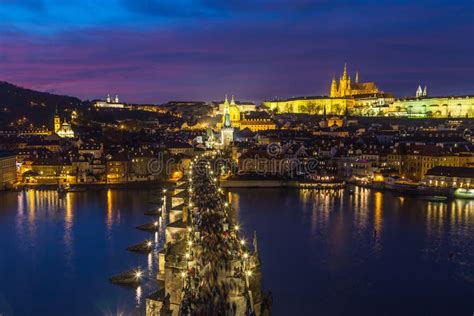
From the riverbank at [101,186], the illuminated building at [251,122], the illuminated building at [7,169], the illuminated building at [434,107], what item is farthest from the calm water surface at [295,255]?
the illuminated building at [434,107]

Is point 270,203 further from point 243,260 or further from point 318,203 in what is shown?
point 243,260

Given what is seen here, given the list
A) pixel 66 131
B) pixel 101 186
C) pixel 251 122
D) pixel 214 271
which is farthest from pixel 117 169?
pixel 251 122

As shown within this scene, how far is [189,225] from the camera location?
6406 millimetres

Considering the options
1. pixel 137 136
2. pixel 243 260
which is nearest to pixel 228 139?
pixel 137 136

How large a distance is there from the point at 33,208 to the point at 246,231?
5.93 meters

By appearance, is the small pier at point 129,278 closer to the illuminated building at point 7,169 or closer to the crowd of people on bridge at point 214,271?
the crowd of people on bridge at point 214,271

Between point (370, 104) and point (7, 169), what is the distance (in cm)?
3579

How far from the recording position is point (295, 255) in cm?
848

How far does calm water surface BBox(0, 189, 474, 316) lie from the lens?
650 centimetres

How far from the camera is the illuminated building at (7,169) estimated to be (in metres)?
16.4

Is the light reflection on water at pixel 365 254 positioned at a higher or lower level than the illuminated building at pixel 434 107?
lower

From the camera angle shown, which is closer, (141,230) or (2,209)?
(141,230)

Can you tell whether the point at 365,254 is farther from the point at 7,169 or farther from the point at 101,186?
the point at 7,169

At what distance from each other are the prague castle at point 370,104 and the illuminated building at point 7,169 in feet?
107
